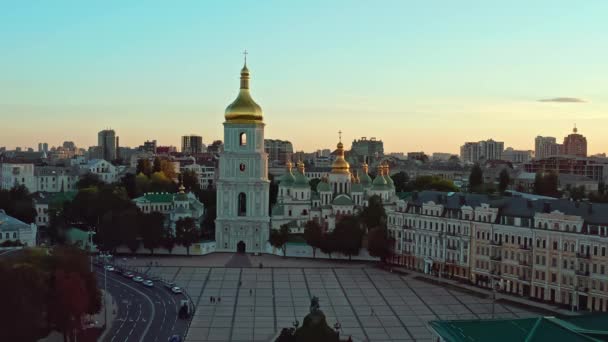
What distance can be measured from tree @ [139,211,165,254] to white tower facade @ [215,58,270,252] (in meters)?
7.20

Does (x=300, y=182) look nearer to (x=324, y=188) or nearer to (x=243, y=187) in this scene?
(x=324, y=188)

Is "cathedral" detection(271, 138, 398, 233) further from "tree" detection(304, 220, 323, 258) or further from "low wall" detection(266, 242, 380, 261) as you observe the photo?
"tree" detection(304, 220, 323, 258)

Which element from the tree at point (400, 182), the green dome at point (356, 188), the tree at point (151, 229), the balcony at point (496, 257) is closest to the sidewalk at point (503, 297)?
the balcony at point (496, 257)

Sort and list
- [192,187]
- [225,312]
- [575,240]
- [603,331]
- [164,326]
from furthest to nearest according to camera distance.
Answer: [192,187] < [575,240] < [225,312] < [164,326] < [603,331]

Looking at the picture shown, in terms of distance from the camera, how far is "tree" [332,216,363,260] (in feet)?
241

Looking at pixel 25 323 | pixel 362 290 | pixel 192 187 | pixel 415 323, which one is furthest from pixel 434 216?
pixel 192 187

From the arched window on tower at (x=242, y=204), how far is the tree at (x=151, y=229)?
9.29 meters

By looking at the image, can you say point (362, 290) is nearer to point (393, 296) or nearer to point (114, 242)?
point (393, 296)

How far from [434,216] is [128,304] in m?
28.7

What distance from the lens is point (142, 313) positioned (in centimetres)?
5172

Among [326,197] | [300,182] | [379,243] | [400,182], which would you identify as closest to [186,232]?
[300,182]

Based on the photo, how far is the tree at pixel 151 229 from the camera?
246 ft

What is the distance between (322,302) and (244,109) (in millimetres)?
30872

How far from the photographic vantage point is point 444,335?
35156 millimetres
